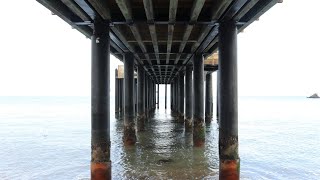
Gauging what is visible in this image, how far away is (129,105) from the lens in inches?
685

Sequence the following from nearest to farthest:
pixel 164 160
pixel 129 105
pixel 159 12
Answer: pixel 159 12 < pixel 164 160 < pixel 129 105

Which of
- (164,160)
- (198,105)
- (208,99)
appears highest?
(198,105)

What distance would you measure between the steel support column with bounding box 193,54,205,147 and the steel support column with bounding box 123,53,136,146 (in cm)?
328

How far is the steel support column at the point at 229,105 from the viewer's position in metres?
9.45

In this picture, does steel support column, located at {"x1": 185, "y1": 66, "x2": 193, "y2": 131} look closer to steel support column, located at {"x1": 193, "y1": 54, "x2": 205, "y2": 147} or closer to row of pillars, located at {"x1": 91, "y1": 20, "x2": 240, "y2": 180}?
steel support column, located at {"x1": 193, "y1": 54, "x2": 205, "y2": 147}

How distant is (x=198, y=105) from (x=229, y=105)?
7.63 m

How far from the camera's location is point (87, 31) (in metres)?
11.5

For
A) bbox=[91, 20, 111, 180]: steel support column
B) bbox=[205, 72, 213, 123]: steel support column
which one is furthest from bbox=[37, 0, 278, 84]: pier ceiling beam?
bbox=[205, 72, 213, 123]: steel support column

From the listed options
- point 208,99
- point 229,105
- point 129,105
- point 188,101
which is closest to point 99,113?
point 229,105

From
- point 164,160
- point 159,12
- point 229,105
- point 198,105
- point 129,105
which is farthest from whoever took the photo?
point 129,105

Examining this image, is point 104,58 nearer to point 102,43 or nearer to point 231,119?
point 102,43

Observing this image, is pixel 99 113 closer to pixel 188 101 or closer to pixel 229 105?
pixel 229 105

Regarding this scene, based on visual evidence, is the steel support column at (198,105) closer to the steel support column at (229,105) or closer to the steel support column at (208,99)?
the steel support column at (229,105)

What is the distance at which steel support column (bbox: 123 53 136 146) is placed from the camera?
1727cm
